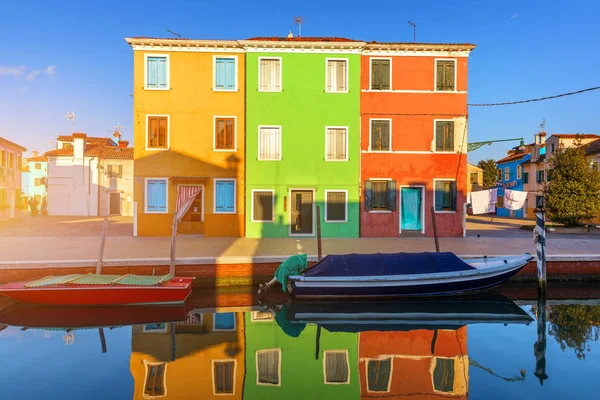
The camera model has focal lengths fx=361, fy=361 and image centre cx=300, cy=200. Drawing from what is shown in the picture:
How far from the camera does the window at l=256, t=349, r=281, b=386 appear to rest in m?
6.77

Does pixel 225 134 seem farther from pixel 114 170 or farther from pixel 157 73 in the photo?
pixel 114 170

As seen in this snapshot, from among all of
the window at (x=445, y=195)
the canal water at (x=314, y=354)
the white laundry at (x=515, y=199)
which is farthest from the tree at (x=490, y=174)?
the canal water at (x=314, y=354)

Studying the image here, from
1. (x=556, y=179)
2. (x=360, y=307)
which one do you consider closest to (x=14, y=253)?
(x=360, y=307)

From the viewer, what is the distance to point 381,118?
62.6 feet

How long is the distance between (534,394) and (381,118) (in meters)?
14.9

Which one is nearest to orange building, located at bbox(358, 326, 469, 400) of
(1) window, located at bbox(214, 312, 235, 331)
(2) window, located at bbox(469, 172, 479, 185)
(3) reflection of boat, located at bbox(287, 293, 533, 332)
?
(3) reflection of boat, located at bbox(287, 293, 533, 332)

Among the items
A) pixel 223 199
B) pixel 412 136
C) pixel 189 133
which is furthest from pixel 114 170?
pixel 412 136

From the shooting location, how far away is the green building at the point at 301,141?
18.8m

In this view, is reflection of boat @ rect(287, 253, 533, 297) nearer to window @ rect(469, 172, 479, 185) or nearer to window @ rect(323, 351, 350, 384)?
window @ rect(323, 351, 350, 384)

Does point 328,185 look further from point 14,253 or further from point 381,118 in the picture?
point 14,253

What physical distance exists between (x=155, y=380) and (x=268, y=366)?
6.98 feet

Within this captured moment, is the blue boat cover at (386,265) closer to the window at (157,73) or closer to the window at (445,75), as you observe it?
the window at (445,75)

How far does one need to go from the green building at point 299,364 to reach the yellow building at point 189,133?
10.5 m

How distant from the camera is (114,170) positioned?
39.4m
